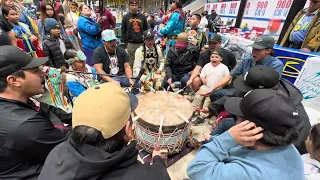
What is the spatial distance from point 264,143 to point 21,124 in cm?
128

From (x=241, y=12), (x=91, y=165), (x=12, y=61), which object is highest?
(x=241, y=12)

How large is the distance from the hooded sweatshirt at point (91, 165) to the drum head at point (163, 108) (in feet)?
3.19

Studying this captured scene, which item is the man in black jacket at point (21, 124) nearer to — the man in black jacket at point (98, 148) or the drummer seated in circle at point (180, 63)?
the man in black jacket at point (98, 148)

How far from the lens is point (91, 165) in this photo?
696mm

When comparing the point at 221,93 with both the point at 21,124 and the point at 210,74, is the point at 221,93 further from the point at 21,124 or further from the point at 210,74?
the point at 21,124

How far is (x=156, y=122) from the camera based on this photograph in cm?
180

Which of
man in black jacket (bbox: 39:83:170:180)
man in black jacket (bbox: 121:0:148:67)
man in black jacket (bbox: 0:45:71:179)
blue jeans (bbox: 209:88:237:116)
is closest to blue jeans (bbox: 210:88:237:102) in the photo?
blue jeans (bbox: 209:88:237:116)

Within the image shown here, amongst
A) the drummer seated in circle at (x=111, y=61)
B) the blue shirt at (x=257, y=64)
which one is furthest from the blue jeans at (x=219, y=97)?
the drummer seated in circle at (x=111, y=61)

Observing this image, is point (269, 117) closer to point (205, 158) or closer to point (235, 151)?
point (235, 151)

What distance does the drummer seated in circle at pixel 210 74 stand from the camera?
2.79 metres

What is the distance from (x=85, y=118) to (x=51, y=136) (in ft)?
1.67

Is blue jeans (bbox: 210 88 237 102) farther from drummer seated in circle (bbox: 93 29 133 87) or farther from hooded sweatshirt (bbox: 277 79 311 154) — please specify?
drummer seated in circle (bbox: 93 29 133 87)

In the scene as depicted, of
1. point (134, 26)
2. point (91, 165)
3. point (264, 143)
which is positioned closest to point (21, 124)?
point (91, 165)

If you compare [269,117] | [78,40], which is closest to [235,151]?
[269,117]
